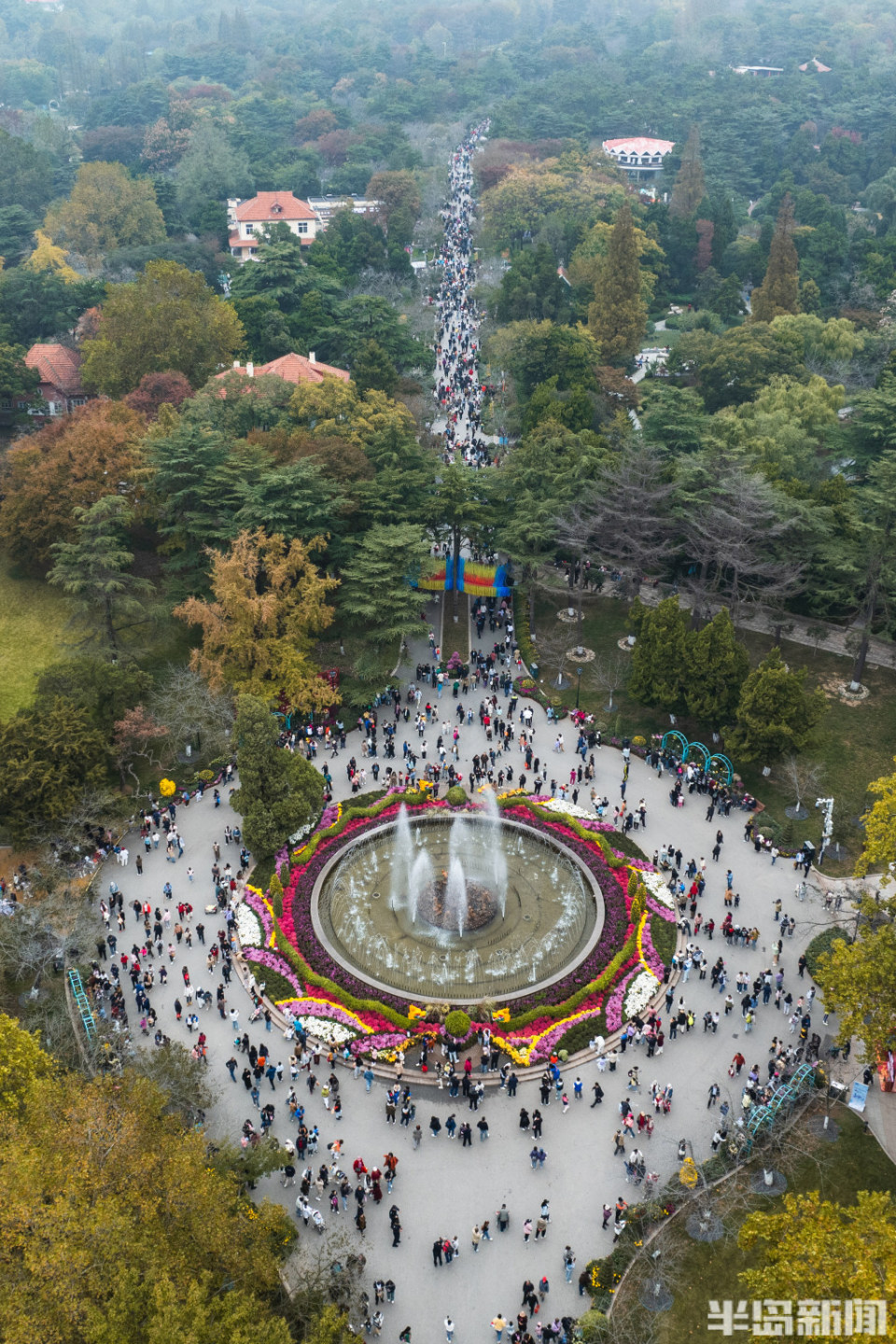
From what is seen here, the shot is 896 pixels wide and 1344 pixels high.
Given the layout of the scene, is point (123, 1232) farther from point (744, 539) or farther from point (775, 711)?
point (744, 539)

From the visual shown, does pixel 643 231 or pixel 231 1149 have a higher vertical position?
pixel 643 231

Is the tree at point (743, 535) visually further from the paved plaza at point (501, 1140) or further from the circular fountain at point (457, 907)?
the circular fountain at point (457, 907)

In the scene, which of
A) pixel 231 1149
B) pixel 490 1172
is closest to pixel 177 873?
pixel 231 1149

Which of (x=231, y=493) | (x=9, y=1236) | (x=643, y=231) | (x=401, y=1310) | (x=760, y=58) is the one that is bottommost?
(x=401, y=1310)

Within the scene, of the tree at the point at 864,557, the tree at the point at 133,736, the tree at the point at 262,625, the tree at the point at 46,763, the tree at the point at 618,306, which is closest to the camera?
the tree at the point at 46,763

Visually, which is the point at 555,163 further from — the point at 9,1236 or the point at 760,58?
the point at 9,1236

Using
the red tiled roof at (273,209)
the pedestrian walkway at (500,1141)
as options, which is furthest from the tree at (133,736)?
the red tiled roof at (273,209)

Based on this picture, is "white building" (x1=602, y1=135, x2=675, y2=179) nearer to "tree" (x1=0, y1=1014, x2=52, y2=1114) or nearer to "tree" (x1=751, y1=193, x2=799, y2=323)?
"tree" (x1=751, y1=193, x2=799, y2=323)
